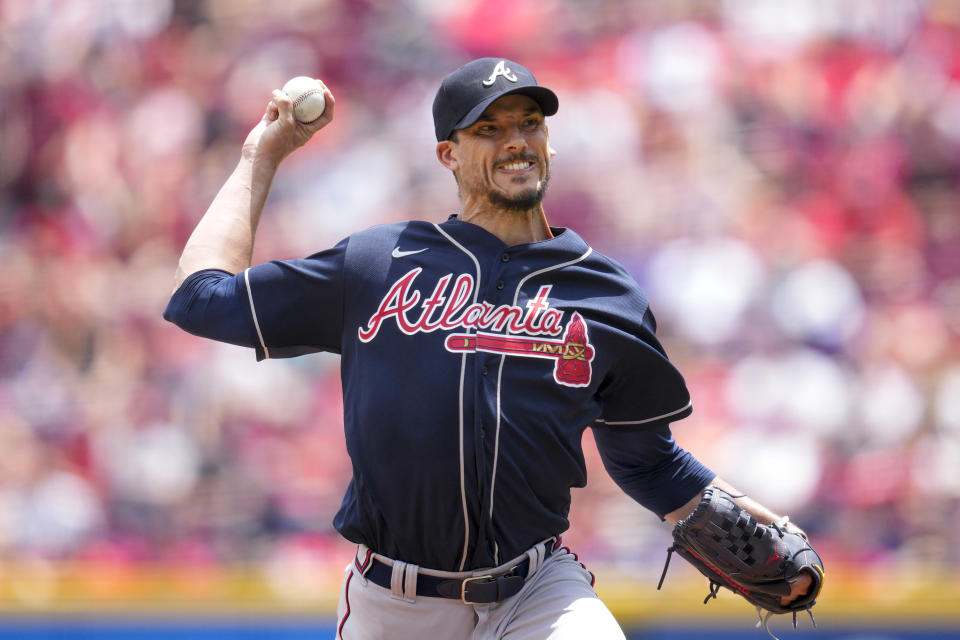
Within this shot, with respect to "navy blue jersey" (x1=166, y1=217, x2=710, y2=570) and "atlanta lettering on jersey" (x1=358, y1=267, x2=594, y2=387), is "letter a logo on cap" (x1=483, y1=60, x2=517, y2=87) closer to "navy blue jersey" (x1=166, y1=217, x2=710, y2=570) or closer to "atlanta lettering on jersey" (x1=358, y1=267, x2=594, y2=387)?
"navy blue jersey" (x1=166, y1=217, x2=710, y2=570)

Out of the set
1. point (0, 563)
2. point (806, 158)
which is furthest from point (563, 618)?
point (0, 563)

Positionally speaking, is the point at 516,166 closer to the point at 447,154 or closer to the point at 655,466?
the point at 447,154

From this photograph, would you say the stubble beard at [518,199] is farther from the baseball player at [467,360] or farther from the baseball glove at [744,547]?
the baseball glove at [744,547]

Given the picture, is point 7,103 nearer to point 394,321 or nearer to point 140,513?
point 140,513

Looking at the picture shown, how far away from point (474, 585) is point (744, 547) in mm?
705

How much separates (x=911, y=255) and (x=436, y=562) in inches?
190

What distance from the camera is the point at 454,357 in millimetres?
2820

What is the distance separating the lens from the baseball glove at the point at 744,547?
3041mm

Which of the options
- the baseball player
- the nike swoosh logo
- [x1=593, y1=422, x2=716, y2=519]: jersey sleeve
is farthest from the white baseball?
[x1=593, y1=422, x2=716, y2=519]: jersey sleeve

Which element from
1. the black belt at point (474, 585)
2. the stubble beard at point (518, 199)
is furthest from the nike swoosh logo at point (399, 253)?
the black belt at point (474, 585)

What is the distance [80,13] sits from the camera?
10133mm

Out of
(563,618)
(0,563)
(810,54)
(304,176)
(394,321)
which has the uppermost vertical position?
(810,54)

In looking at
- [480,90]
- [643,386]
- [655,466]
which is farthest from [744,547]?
[480,90]

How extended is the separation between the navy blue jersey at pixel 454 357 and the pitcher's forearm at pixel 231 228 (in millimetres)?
52
